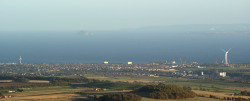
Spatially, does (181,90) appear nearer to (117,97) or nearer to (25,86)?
(117,97)

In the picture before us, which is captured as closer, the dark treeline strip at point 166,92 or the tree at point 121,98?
the tree at point 121,98

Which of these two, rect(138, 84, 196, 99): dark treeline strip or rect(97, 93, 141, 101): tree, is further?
rect(138, 84, 196, 99): dark treeline strip

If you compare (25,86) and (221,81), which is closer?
(25,86)

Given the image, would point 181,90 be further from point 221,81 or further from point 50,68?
point 50,68

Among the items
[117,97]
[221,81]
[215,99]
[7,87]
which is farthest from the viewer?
[221,81]

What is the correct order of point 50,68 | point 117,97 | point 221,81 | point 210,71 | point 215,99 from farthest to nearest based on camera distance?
point 50,68, point 210,71, point 221,81, point 215,99, point 117,97

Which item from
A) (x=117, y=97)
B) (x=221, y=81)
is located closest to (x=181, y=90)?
(x=117, y=97)

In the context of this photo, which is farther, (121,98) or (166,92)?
(166,92)

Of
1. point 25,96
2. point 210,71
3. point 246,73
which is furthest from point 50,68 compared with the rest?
point 25,96

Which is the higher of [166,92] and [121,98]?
[166,92]
